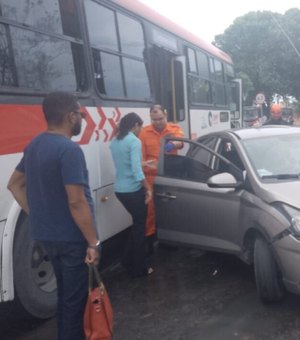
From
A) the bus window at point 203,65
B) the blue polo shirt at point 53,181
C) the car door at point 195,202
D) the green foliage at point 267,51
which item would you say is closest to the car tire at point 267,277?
the car door at point 195,202

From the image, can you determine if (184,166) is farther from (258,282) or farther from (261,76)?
(261,76)

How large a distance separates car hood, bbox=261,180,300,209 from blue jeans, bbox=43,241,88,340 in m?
1.96

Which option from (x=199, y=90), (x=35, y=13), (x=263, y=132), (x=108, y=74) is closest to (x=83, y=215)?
(x=35, y=13)

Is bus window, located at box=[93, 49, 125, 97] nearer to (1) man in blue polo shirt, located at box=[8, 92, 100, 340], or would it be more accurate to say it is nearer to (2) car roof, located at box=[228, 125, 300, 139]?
(2) car roof, located at box=[228, 125, 300, 139]

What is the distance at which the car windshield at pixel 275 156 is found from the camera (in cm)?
511

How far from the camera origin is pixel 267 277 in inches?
181

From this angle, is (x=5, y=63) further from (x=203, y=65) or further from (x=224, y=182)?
(x=203, y=65)

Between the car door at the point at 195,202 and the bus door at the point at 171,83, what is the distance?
1790 millimetres

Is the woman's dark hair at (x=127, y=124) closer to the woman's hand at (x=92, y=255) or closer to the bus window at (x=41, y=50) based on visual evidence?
the bus window at (x=41, y=50)

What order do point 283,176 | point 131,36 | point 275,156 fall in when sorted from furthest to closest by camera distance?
point 131,36 < point 275,156 < point 283,176

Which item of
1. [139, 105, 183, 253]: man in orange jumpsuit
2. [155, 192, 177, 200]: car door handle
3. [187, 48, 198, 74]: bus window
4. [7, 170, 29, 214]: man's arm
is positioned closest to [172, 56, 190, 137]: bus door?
[187, 48, 198, 74]: bus window

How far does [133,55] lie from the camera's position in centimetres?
685

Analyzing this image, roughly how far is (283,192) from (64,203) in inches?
86.3

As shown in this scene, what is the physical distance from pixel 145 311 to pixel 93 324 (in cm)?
167
